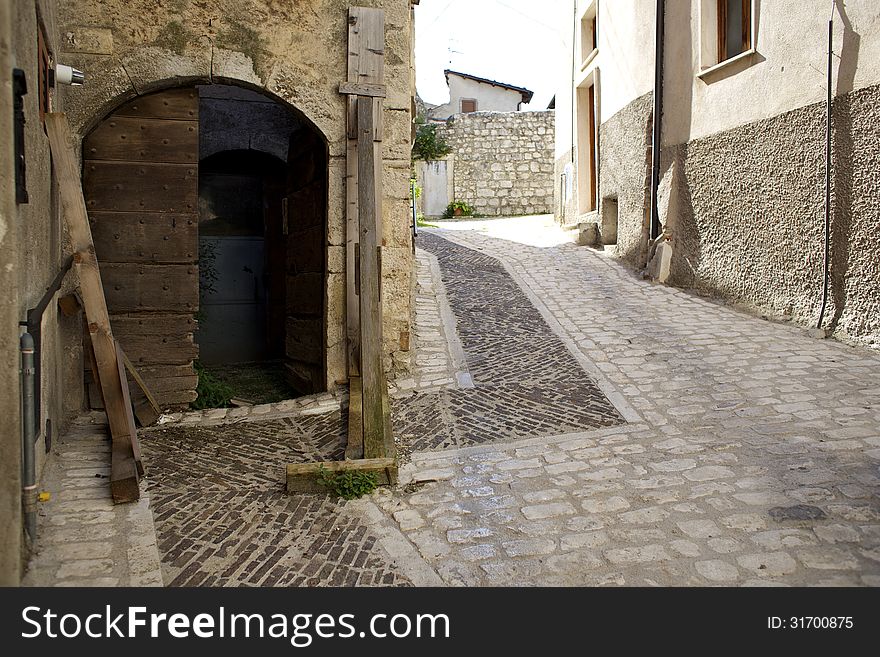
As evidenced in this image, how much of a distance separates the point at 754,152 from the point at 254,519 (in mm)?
6356

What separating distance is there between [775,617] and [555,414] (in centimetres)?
243

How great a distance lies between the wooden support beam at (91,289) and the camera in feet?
12.7

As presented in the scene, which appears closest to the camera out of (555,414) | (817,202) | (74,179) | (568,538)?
(568,538)

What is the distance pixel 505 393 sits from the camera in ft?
17.1

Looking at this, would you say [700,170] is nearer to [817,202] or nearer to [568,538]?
[817,202]

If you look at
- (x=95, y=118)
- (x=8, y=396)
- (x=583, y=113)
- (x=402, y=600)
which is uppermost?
(x=583, y=113)

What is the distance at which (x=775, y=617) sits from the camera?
7.97 feet

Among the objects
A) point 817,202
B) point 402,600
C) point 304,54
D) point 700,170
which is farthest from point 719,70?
point 402,600

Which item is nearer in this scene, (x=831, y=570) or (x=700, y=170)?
(x=831, y=570)

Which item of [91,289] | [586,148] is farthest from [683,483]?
[586,148]

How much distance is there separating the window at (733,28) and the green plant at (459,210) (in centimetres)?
1128

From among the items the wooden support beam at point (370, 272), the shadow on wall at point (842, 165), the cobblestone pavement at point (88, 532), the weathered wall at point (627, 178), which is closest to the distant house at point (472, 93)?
the weathered wall at point (627, 178)

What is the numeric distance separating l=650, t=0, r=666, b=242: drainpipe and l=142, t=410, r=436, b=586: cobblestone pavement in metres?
6.05

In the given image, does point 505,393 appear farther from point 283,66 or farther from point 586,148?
point 586,148
